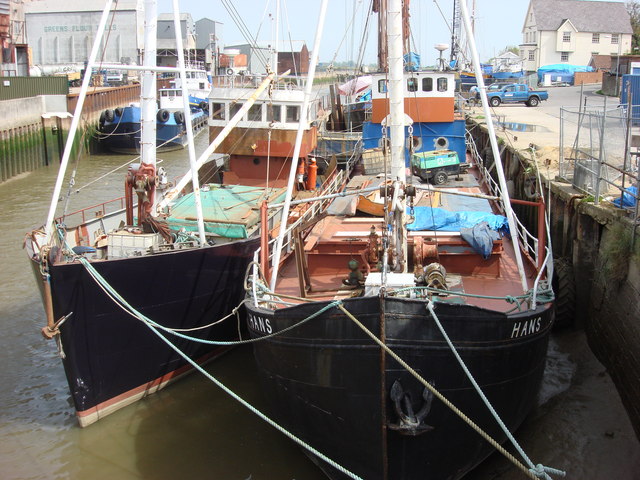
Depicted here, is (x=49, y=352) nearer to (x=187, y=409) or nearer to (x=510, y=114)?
(x=187, y=409)

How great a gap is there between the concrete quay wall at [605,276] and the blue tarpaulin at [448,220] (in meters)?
1.02

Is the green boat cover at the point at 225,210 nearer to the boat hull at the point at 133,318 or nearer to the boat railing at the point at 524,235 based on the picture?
the boat hull at the point at 133,318

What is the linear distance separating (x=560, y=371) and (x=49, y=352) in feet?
29.2

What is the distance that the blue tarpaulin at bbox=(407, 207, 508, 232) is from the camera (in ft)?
34.3

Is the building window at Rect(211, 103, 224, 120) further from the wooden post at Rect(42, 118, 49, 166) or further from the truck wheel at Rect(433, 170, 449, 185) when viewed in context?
the wooden post at Rect(42, 118, 49, 166)

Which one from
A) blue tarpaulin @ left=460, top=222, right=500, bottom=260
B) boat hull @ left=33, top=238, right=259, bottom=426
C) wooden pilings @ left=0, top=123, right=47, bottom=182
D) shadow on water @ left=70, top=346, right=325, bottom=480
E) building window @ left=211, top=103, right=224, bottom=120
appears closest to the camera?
shadow on water @ left=70, top=346, right=325, bottom=480

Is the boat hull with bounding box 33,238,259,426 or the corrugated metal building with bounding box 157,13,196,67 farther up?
the corrugated metal building with bounding box 157,13,196,67

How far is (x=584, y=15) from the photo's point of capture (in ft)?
230

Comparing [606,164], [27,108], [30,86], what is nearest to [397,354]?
[606,164]

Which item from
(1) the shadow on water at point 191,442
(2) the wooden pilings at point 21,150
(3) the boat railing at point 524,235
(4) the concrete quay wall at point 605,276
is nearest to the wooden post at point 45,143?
(2) the wooden pilings at point 21,150

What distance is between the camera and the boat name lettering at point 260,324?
827 centimetres

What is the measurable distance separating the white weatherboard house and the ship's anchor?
228 ft

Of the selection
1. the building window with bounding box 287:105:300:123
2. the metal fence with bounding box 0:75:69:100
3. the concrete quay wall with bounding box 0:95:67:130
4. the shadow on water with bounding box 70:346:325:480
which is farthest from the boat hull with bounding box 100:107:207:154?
the shadow on water with bounding box 70:346:325:480

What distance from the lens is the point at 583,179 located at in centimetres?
1304
